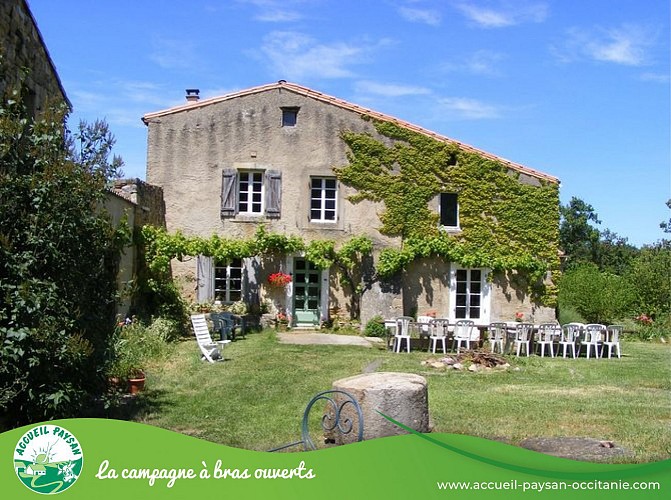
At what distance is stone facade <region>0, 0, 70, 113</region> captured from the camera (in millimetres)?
7898

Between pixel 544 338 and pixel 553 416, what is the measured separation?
23.3ft

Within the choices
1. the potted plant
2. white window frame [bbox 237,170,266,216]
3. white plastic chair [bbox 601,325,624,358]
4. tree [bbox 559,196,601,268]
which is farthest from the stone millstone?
tree [bbox 559,196,601,268]

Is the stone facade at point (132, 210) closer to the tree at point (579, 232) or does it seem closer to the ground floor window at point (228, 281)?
the ground floor window at point (228, 281)

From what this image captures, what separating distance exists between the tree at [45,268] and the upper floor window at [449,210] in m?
12.6

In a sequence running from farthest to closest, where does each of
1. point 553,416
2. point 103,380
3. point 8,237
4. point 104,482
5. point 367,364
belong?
point 367,364, point 553,416, point 103,380, point 8,237, point 104,482

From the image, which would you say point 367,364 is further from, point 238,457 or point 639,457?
point 238,457

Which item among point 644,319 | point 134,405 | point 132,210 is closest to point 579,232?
point 644,319

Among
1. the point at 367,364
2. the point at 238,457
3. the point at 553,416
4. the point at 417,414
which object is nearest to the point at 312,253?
the point at 367,364

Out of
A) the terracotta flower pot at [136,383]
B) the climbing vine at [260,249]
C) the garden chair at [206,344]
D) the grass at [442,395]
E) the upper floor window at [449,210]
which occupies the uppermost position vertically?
the upper floor window at [449,210]

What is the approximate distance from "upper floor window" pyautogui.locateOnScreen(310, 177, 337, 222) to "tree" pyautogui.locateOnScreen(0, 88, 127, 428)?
37.4 feet

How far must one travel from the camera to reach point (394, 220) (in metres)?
18.0

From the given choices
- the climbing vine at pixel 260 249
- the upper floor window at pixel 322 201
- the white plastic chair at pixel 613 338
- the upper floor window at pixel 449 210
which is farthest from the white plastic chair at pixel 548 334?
the upper floor window at pixel 322 201

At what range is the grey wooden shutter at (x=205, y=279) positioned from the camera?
17625 mm

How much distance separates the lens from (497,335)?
14734 millimetres
